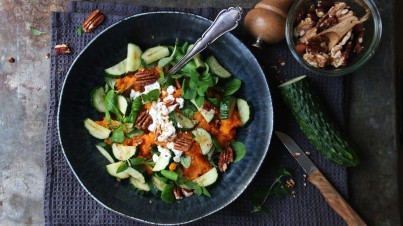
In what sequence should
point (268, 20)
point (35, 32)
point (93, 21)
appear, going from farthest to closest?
point (35, 32) → point (93, 21) → point (268, 20)

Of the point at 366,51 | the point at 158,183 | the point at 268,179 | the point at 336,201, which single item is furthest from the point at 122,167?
the point at 366,51

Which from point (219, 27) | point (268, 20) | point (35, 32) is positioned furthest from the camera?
point (35, 32)

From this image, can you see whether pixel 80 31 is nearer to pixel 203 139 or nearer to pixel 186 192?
pixel 203 139

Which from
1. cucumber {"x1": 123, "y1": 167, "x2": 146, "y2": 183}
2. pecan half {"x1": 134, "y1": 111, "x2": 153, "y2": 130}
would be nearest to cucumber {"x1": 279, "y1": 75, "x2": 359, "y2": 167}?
pecan half {"x1": 134, "y1": 111, "x2": 153, "y2": 130}

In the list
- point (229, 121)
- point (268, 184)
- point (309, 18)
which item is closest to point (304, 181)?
point (268, 184)

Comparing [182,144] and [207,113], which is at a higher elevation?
[207,113]

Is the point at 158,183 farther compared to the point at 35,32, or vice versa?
the point at 35,32

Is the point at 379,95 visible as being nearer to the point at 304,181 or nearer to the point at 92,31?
the point at 304,181

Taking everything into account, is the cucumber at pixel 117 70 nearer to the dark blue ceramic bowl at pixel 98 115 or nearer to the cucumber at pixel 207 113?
the dark blue ceramic bowl at pixel 98 115
